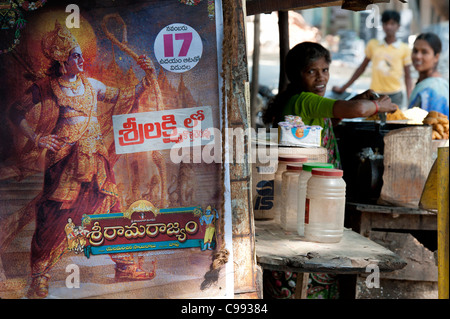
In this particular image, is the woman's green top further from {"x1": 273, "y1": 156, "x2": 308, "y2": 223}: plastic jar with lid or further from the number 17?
the number 17

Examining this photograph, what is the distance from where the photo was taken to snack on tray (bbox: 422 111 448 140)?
12.1ft

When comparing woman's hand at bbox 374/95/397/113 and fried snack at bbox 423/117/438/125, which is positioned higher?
woman's hand at bbox 374/95/397/113

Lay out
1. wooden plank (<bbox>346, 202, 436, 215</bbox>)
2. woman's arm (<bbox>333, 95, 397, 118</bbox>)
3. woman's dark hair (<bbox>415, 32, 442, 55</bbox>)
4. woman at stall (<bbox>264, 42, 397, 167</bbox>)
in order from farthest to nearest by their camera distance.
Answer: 1. woman's dark hair (<bbox>415, 32, 442, 55</bbox>)
2. wooden plank (<bbox>346, 202, 436, 215</bbox>)
3. woman at stall (<bbox>264, 42, 397, 167</bbox>)
4. woman's arm (<bbox>333, 95, 397, 118</bbox>)

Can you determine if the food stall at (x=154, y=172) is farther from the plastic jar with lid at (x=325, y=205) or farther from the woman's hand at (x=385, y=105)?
the woman's hand at (x=385, y=105)

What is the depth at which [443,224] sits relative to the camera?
177 centimetres

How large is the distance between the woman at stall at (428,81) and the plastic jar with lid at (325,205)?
3.11 m

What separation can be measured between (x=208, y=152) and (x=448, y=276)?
902 mm

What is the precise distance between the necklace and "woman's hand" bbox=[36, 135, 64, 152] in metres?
0.17

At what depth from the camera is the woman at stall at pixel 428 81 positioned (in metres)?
4.85

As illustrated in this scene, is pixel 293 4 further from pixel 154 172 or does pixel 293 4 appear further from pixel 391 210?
pixel 154 172

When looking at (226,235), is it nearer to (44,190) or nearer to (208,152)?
(208,152)

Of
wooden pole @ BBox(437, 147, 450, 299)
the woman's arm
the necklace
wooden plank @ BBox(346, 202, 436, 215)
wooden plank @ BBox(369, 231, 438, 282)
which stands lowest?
wooden plank @ BBox(369, 231, 438, 282)

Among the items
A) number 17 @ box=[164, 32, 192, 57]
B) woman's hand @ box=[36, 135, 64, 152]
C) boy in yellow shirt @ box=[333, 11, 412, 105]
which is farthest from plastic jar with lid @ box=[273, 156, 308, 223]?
boy in yellow shirt @ box=[333, 11, 412, 105]
